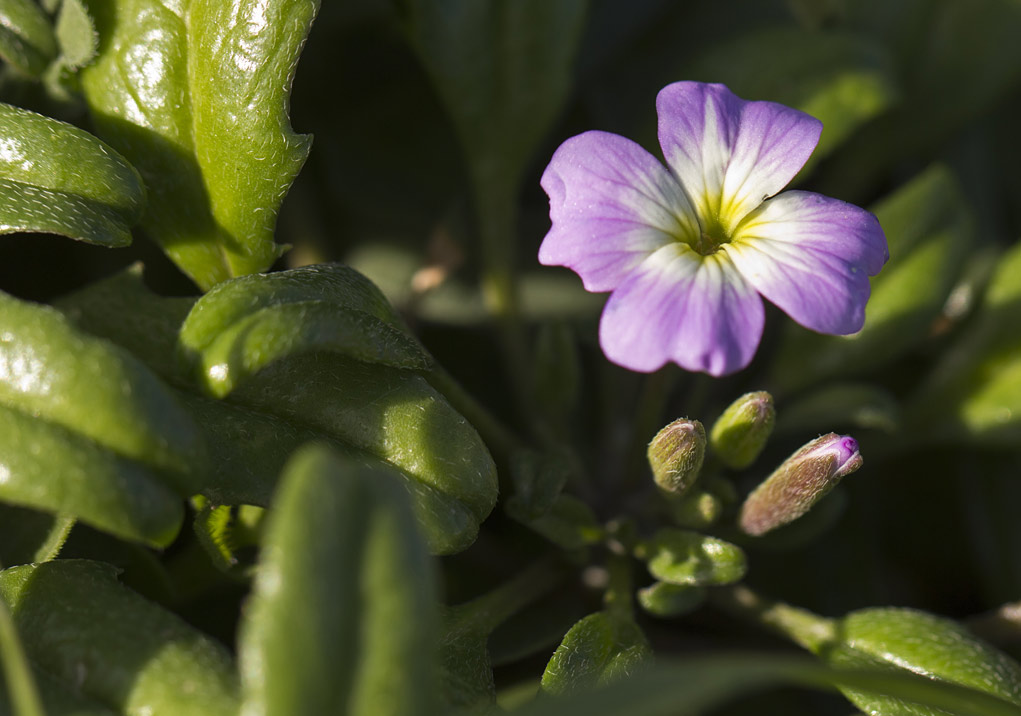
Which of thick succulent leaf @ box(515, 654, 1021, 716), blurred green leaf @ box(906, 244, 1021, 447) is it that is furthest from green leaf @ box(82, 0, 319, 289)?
blurred green leaf @ box(906, 244, 1021, 447)

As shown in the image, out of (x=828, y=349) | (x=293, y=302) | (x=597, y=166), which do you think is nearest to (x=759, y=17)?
(x=828, y=349)

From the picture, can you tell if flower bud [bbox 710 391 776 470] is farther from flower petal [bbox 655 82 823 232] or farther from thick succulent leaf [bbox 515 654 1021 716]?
thick succulent leaf [bbox 515 654 1021 716]

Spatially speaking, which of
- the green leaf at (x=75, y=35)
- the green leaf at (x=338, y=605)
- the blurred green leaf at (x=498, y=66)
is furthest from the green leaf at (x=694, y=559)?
the green leaf at (x=75, y=35)

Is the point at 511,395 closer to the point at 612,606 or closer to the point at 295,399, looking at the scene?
the point at 612,606

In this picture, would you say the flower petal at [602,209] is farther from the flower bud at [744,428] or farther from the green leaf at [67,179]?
the green leaf at [67,179]

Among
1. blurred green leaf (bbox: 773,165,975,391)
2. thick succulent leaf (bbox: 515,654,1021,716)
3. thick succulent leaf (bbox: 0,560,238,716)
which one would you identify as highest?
thick succulent leaf (bbox: 515,654,1021,716)
